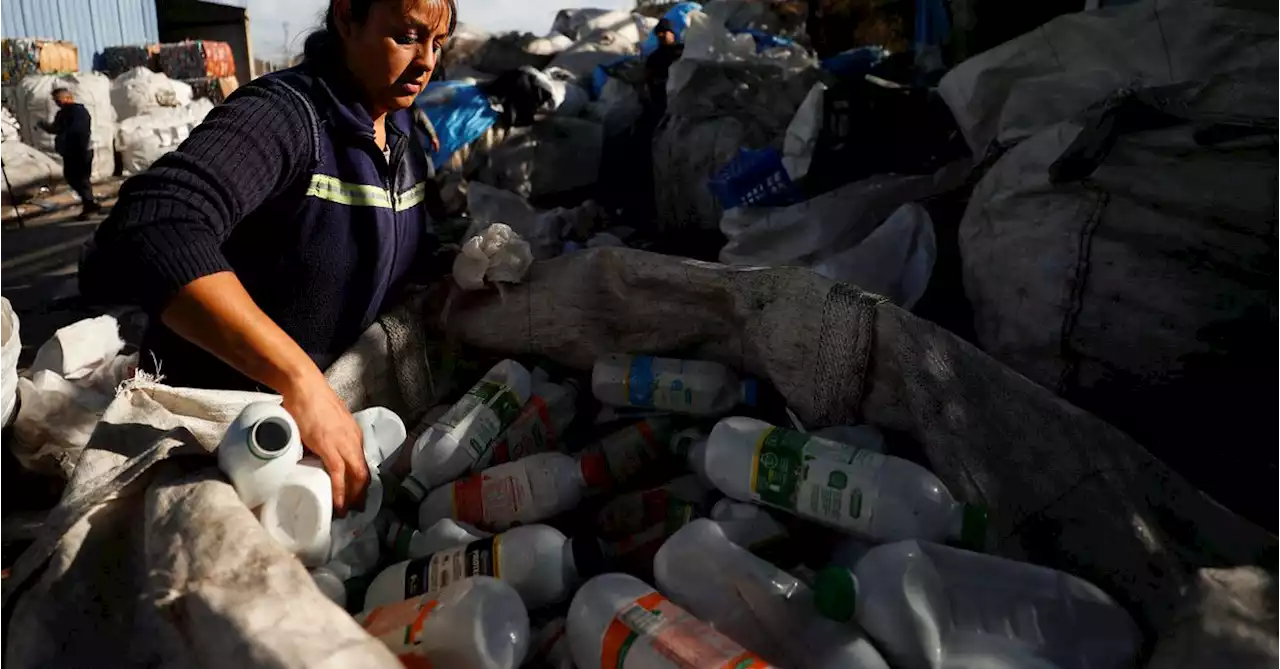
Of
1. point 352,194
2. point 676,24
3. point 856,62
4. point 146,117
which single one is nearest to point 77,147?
point 146,117

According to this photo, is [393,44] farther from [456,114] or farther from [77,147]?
[77,147]

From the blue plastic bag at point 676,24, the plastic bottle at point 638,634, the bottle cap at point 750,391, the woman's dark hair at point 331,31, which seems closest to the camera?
the plastic bottle at point 638,634

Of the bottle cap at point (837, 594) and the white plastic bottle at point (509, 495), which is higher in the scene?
the bottle cap at point (837, 594)

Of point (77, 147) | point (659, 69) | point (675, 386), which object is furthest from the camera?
point (77, 147)

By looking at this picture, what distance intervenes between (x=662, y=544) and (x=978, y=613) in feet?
1.60

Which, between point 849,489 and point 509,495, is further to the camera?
point 509,495

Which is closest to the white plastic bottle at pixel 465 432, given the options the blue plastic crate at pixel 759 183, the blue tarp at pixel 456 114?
the blue plastic crate at pixel 759 183

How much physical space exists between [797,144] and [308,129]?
191 centimetres

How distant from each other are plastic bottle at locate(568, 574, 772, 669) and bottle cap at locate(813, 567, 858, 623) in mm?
133

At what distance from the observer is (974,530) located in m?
1.22

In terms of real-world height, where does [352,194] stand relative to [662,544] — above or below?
above

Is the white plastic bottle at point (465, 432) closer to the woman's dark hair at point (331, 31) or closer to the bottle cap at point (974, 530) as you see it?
the woman's dark hair at point (331, 31)

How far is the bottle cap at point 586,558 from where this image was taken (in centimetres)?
127

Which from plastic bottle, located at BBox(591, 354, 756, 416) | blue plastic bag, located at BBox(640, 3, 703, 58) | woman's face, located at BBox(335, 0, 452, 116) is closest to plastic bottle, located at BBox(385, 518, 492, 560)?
plastic bottle, located at BBox(591, 354, 756, 416)
